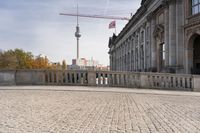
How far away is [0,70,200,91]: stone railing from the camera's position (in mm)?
21719

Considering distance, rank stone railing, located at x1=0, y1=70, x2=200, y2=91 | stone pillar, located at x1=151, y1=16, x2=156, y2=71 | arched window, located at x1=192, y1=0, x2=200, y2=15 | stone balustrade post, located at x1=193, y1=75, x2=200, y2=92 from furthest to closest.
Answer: stone pillar, located at x1=151, y1=16, x2=156, y2=71, arched window, located at x1=192, y1=0, x2=200, y2=15, stone railing, located at x1=0, y1=70, x2=200, y2=91, stone balustrade post, located at x1=193, y1=75, x2=200, y2=92

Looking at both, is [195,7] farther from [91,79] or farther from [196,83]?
[91,79]

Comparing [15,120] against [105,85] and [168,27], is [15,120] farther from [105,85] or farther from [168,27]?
[168,27]

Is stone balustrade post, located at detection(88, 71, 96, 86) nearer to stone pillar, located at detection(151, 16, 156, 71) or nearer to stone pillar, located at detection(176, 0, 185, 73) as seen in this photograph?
stone pillar, located at detection(176, 0, 185, 73)

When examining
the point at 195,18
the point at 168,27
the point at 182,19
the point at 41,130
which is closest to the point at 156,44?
the point at 168,27

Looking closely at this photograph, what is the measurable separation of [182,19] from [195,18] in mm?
2825

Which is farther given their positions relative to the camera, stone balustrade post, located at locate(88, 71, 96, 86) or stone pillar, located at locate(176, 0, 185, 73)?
stone pillar, located at locate(176, 0, 185, 73)

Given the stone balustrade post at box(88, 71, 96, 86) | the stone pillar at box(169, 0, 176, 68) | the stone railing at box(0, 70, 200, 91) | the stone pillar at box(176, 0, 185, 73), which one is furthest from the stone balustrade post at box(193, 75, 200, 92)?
the stone pillar at box(169, 0, 176, 68)

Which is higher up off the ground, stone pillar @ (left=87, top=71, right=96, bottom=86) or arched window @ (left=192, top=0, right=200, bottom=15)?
arched window @ (left=192, top=0, right=200, bottom=15)

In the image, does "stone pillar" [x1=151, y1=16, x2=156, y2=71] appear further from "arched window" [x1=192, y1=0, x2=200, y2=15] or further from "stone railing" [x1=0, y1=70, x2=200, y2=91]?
"stone railing" [x1=0, y1=70, x2=200, y2=91]

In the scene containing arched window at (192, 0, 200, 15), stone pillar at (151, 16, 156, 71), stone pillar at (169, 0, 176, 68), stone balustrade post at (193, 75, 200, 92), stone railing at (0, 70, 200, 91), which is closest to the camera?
stone balustrade post at (193, 75, 200, 92)

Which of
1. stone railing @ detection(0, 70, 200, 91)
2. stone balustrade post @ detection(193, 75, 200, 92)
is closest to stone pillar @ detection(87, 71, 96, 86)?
stone railing @ detection(0, 70, 200, 91)

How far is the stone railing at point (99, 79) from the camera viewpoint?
21.7 m

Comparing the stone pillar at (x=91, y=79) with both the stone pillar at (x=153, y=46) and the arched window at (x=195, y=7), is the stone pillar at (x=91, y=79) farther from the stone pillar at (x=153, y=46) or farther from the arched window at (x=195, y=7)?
the stone pillar at (x=153, y=46)
